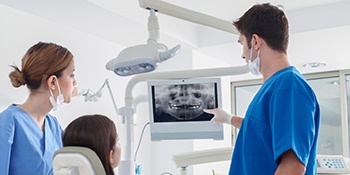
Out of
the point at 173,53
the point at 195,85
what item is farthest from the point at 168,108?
the point at 173,53

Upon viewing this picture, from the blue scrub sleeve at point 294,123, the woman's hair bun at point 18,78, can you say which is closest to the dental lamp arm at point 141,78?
the woman's hair bun at point 18,78

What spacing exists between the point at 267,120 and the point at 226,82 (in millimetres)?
3212

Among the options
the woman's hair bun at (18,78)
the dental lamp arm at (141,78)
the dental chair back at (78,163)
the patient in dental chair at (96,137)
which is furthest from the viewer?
the dental lamp arm at (141,78)

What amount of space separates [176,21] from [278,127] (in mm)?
2255

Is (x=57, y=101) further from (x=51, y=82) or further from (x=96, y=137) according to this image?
(x=96, y=137)

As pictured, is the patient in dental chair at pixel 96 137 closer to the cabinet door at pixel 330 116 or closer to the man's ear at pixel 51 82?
the man's ear at pixel 51 82

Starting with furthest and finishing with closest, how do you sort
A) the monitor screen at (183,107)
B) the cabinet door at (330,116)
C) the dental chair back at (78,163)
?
the cabinet door at (330,116), the monitor screen at (183,107), the dental chair back at (78,163)

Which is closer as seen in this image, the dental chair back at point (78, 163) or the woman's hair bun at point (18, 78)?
the dental chair back at point (78, 163)

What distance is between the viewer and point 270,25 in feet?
4.65

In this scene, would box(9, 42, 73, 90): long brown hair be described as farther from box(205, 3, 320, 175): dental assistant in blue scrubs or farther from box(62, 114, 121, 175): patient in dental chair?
box(205, 3, 320, 175): dental assistant in blue scrubs

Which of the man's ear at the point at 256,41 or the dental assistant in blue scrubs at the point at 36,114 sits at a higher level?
the man's ear at the point at 256,41

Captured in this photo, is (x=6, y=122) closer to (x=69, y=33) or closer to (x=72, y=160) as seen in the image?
(x=72, y=160)

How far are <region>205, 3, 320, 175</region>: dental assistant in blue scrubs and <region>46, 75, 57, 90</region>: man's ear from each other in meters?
0.78

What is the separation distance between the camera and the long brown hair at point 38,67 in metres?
1.69
